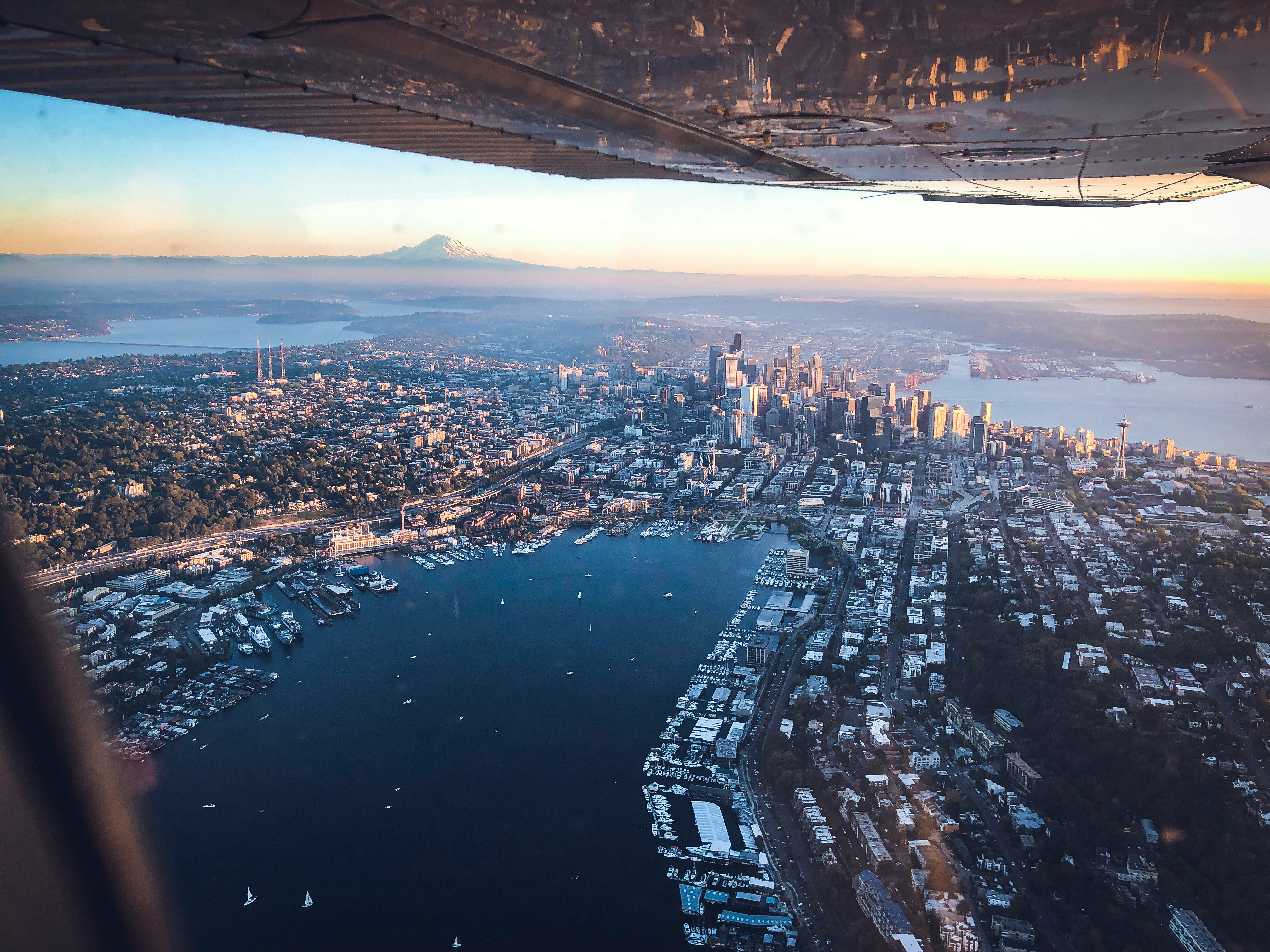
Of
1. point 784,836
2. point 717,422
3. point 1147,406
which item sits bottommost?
point 784,836

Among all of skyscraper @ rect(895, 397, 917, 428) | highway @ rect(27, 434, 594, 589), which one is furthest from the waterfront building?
skyscraper @ rect(895, 397, 917, 428)

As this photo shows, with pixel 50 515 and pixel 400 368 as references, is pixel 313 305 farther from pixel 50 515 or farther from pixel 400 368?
pixel 50 515

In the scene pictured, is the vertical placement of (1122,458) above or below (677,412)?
above

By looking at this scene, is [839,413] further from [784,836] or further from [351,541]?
[784,836]

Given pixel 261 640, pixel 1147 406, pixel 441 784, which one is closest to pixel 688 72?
pixel 441 784

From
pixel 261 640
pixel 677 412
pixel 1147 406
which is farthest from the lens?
pixel 677 412

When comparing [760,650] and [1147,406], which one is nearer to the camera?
[760,650]

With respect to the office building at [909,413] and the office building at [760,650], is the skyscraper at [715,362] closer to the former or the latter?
the office building at [909,413]

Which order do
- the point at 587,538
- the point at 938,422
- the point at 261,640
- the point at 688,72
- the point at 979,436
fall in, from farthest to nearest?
the point at 938,422 → the point at 979,436 → the point at 587,538 → the point at 261,640 → the point at 688,72
